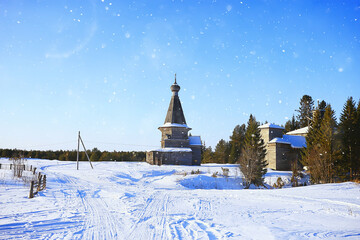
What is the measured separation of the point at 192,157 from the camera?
39.1m

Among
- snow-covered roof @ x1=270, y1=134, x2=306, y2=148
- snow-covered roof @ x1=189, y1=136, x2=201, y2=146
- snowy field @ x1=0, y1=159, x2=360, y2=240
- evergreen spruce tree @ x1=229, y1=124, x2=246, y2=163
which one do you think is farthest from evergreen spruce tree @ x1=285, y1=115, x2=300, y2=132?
snowy field @ x1=0, y1=159, x2=360, y2=240

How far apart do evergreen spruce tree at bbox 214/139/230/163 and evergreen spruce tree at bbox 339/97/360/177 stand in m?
34.6

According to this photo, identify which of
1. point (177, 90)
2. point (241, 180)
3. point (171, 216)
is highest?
point (177, 90)

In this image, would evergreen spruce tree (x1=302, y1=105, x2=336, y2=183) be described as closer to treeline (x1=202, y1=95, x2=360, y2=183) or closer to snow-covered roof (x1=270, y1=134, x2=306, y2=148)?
treeline (x1=202, y1=95, x2=360, y2=183)

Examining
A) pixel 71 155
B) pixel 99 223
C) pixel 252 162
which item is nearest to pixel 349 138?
pixel 252 162

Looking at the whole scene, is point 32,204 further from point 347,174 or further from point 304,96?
point 304,96

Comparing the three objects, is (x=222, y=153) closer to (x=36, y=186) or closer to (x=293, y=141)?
(x=293, y=141)

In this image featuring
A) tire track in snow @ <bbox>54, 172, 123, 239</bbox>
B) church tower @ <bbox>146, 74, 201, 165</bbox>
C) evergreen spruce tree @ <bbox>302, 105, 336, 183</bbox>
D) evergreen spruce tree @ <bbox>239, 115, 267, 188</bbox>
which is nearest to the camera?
tire track in snow @ <bbox>54, 172, 123, 239</bbox>

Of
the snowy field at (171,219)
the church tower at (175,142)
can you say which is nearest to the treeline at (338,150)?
the church tower at (175,142)

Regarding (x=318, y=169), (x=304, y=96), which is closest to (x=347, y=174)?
(x=318, y=169)

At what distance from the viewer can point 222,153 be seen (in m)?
59.2

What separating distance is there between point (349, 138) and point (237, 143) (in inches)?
1293

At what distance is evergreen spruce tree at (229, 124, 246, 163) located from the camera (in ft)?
177

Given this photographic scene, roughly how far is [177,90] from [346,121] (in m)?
25.1
